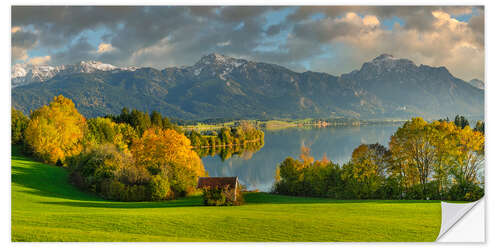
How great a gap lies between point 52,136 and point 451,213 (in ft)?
68.7

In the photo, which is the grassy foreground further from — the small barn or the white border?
the small barn

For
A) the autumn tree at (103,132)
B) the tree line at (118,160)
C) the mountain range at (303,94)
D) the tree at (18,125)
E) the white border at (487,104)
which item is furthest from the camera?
the autumn tree at (103,132)

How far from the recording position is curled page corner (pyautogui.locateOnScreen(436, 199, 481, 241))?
7988 millimetres

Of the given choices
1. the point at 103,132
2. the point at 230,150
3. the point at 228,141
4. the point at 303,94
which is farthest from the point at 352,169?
the point at 303,94

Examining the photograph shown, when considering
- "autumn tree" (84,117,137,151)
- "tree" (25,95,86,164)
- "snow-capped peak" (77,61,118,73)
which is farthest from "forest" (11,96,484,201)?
"autumn tree" (84,117,137,151)

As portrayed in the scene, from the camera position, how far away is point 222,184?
449 inches

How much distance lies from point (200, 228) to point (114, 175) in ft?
25.7

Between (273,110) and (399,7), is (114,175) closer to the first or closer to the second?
(399,7)

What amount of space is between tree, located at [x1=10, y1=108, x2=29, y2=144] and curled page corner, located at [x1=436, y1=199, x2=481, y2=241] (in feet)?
78.2

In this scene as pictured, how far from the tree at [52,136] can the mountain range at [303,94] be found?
175cm

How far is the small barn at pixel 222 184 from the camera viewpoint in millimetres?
11262

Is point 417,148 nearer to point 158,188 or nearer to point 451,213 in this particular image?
point 451,213

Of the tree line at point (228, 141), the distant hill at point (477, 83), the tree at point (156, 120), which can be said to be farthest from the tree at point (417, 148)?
the tree line at point (228, 141)

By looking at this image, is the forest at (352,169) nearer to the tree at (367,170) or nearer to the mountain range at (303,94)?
the tree at (367,170)
